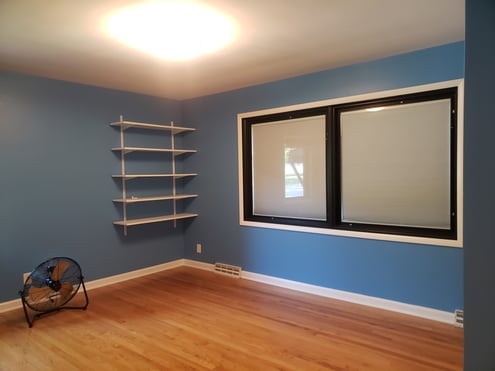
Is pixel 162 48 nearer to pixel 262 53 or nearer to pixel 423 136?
pixel 262 53

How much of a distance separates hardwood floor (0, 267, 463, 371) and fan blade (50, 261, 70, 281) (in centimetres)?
39

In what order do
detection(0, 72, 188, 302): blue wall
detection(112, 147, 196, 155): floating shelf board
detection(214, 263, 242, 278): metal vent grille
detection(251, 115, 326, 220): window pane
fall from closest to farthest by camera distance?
detection(0, 72, 188, 302): blue wall, detection(251, 115, 326, 220): window pane, detection(112, 147, 196, 155): floating shelf board, detection(214, 263, 242, 278): metal vent grille

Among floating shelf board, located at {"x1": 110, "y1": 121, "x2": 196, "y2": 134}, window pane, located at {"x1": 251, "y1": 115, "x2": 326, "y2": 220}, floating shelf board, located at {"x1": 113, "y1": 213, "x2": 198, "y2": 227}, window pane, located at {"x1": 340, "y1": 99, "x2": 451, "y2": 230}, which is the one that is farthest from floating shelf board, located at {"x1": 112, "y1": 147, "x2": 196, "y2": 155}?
window pane, located at {"x1": 340, "y1": 99, "x2": 451, "y2": 230}

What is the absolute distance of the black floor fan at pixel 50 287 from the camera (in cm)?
312

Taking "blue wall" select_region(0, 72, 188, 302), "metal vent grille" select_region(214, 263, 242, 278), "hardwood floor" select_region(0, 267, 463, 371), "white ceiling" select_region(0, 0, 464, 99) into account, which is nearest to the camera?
"white ceiling" select_region(0, 0, 464, 99)

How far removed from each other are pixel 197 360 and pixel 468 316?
1802 mm

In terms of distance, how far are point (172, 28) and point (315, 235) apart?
247cm

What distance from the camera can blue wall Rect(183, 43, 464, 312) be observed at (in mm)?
3057

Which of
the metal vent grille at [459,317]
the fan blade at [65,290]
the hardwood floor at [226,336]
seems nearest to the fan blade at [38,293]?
the fan blade at [65,290]

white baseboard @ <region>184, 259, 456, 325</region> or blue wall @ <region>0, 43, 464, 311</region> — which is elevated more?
blue wall @ <region>0, 43, 464, 311</region>

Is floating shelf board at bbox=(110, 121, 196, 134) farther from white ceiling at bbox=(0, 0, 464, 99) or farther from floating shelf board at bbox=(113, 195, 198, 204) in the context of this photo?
floating shelf board at bbox=(113, 195, 198, 204)

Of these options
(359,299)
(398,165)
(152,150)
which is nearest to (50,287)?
(152,150)

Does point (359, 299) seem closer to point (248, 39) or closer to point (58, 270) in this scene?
point (248, 39)

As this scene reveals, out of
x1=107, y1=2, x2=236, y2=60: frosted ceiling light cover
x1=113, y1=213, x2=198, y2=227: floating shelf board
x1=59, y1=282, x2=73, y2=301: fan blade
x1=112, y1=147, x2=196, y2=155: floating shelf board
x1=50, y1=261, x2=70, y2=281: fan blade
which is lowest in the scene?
x1=59, y1=282, x2=73, y2=301: fan blade
